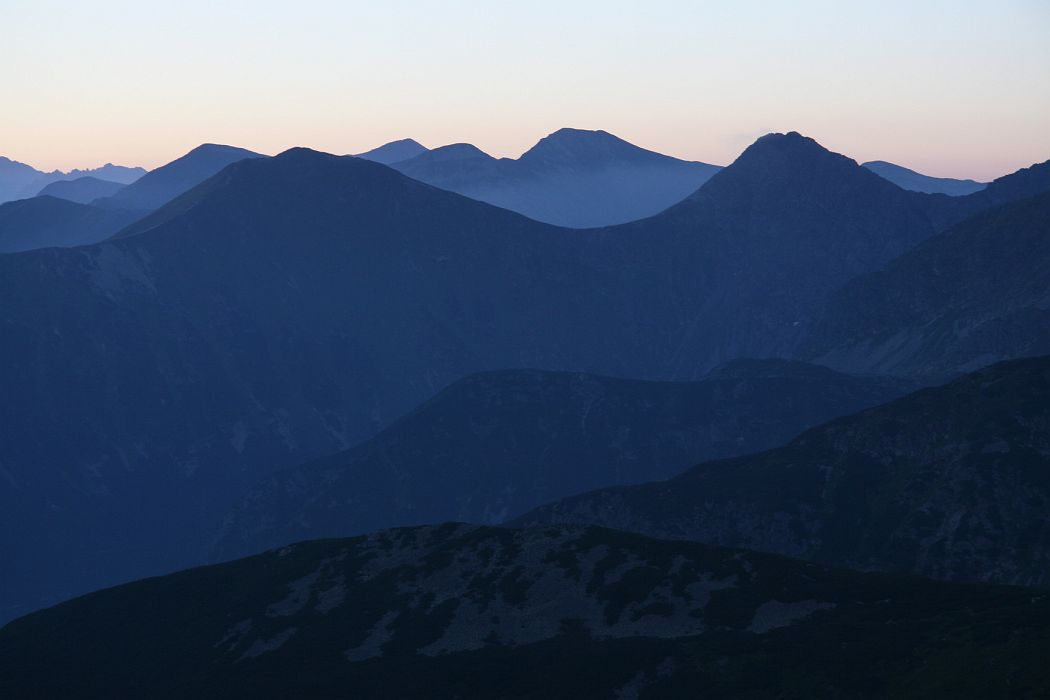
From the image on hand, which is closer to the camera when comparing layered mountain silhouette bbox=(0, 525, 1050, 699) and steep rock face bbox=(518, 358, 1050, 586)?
layered mountain silhouette bbox=(0, 525, 1050, 699)

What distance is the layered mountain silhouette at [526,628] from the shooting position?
9338 cm

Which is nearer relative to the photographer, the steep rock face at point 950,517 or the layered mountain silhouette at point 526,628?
the layered mountain silhouette at point 526,628

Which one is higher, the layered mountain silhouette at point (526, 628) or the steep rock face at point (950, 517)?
the layered mountain silhouette at point (526, 628)

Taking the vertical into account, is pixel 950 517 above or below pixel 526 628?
below

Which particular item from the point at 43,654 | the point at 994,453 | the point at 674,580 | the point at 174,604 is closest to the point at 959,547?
the point at 994,453

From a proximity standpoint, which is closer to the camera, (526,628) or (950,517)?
(526,628)

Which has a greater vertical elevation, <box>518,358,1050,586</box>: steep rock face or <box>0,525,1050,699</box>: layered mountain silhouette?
<box>0,525,1050,699</box>: layered mountain silhouette

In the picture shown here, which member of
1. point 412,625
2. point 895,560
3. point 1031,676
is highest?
point 1031,676

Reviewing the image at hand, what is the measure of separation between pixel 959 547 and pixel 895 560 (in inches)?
326

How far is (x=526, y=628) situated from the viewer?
121000 millimetres

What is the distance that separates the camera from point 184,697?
120m

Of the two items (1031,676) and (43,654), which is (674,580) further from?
(43,654)

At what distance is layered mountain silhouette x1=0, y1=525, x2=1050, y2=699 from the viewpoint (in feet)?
306

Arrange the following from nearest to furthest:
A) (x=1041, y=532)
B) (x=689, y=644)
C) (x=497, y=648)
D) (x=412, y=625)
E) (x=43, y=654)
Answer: (x=689, y=644)
(x=497, y=648)
(x=412, y=625)
(x=43, y=654)
(x=1041, y=532)
